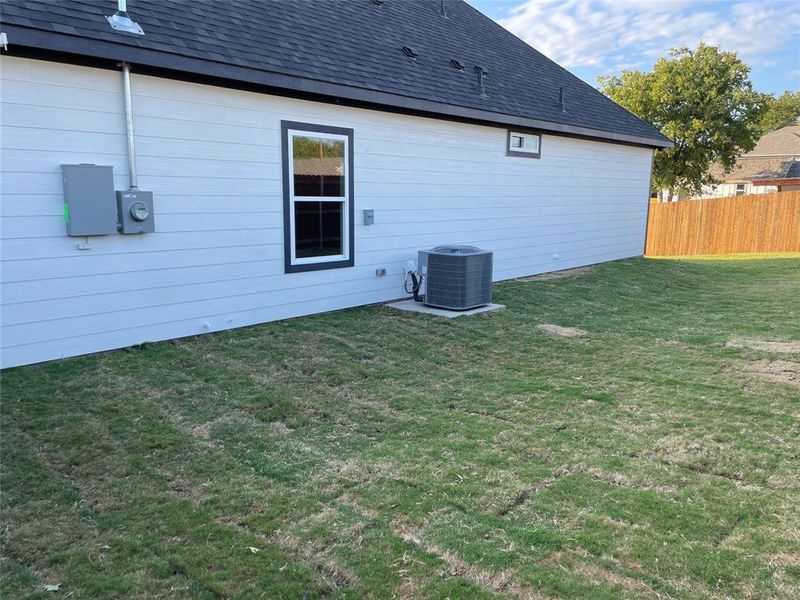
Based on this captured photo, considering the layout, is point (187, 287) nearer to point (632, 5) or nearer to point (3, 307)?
point (3, 307)

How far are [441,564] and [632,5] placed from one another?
11608mm

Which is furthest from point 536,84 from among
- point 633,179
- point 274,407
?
point 274,407

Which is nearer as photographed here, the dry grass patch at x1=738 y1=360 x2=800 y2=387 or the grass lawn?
the grass lawn

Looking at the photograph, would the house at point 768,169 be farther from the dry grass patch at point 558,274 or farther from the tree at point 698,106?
the dry grass patch at point 558,274

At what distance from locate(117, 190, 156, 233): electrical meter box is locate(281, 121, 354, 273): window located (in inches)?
65.5

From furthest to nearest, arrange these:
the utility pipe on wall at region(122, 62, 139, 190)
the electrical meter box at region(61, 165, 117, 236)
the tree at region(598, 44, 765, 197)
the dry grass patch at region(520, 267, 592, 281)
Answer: the tree at region(598, 44, 765, 197) → the dry grass patch at region(520, 267, 592, 281) → the utility pipe on wall at region(122, 62, 139, 190) → the electrical meter box at region(61, 165, 117, 236)

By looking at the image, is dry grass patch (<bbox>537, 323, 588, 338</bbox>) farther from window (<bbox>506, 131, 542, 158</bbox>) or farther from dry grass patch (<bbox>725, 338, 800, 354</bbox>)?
window (<bbox>506, 131, 542, 158</bbox>)

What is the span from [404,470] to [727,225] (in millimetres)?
17991

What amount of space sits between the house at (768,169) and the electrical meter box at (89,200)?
28.0 m

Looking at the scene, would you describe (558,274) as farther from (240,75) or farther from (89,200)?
(89,200)

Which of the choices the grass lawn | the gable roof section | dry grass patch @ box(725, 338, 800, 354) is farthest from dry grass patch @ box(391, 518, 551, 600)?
the gable roof section

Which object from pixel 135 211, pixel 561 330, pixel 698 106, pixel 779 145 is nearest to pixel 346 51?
pixel 135 211

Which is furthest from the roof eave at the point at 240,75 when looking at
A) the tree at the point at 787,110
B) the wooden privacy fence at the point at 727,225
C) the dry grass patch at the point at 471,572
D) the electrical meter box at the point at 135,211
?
the tree at the point at 787,110

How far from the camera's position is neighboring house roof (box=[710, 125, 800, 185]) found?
28.1 m
